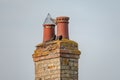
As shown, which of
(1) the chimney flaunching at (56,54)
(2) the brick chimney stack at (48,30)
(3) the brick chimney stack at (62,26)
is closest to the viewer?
(1) the chimney flaunching at (56,54)

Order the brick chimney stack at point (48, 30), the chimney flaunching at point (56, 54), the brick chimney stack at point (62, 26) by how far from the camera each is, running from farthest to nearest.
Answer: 1. the brick chimney stack at point (48, 30)
2. the brick chimney stack at point (62, 26)
3. the chimney flaunching at point (56, 54)

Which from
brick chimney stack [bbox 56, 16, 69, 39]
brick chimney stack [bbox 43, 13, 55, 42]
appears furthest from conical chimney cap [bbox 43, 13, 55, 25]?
brick chimney stack [bbox 56, 16, 69, 39]

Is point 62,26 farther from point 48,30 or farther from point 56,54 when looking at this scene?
point 56,54

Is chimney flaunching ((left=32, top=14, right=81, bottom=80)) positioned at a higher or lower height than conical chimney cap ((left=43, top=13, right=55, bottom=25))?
lower

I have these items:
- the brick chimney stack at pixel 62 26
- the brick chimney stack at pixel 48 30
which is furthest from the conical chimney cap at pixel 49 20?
the brick chimney stack at pixel 62 26

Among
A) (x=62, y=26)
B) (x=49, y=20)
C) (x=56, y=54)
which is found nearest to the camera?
(x=56, y=54)

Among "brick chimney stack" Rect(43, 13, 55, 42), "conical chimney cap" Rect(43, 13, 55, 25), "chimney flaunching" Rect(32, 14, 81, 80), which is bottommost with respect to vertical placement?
"chimney flaunching" Rect(32, 14, 81, 80)

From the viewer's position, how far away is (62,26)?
16.5m

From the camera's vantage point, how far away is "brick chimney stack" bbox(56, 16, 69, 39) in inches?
648

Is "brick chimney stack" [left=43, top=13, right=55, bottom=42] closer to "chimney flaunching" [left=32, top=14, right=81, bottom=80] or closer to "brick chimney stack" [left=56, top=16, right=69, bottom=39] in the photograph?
"chimney flaunching" [left=32, top=14, right=81, bottom=80]

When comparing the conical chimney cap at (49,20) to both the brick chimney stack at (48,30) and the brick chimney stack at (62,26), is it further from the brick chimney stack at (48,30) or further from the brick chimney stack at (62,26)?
the brick chimney stack at (62,26)

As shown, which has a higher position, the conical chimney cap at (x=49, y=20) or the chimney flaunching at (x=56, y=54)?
the conical chimney cap at (x=49, y=20)

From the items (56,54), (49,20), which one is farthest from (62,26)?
(56,54)

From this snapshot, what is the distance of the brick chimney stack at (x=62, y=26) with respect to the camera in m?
16.5
